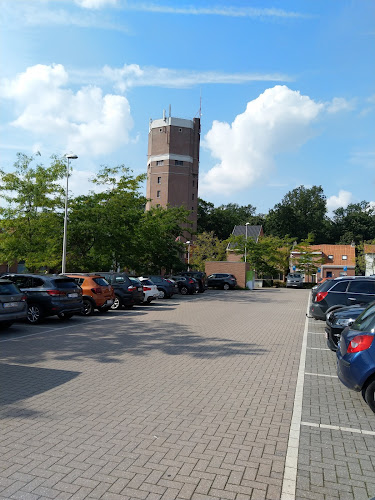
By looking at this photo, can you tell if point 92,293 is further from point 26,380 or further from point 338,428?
point 338,428

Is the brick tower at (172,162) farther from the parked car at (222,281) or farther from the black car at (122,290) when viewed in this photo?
the black car at (122,290)

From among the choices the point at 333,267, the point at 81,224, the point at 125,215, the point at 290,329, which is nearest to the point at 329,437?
the point at 290,329

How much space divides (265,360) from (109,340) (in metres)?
4.01

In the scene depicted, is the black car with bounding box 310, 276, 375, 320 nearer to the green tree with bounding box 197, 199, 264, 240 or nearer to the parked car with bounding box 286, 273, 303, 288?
the parked car with bounding box 286, 273, 303, 288

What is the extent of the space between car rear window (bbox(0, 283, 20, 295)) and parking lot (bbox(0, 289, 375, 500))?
6.16 ft

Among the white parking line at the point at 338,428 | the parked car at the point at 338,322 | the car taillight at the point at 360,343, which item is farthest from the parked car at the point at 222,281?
the white parking line at the point at 338,428

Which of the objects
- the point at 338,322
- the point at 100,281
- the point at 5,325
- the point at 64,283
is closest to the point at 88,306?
the point at 100,281

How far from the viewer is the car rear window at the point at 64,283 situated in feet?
43.5

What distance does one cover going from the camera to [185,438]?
4.53 m

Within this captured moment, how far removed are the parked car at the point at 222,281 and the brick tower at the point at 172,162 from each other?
116 ft

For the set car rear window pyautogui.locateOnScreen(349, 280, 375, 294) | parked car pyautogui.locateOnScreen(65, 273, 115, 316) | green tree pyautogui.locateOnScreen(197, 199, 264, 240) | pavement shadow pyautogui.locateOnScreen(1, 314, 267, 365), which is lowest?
pavement shadow pyautogui.locateOnScreen(1, 314, 267, 365)

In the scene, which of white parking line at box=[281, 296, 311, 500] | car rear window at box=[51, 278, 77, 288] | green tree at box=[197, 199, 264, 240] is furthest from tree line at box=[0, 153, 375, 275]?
green tree at box=[197, 199, 264, 240]

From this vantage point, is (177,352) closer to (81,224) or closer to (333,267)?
(81,224)

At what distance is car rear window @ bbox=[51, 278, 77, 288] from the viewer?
13.3 meters
